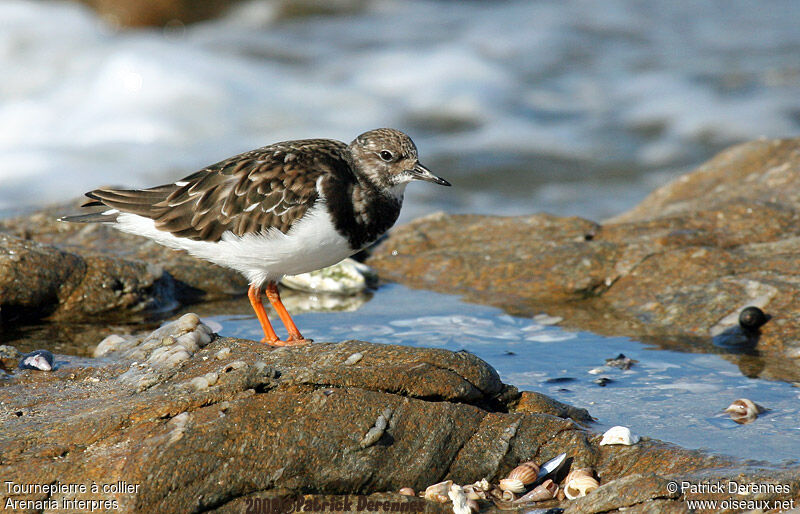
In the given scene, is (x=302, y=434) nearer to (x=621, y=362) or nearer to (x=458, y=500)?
(x=458, y=500)

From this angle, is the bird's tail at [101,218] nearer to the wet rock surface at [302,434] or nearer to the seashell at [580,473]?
the wet rock surface at [302,434]

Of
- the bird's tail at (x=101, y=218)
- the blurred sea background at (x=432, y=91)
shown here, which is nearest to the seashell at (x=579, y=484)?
the bird's tail at (x=101, y=218)

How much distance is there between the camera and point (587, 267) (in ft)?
21.5

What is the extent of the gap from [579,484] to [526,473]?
223 millimetres

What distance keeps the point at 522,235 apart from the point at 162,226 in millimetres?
3302

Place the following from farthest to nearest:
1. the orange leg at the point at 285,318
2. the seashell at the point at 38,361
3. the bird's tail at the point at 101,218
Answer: the bird's tail at the point at 101,218, the orange leg at the point at 285,318, the seashell at the point at 38,361

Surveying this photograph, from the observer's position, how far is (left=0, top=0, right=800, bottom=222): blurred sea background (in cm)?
1308

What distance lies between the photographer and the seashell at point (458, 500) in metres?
3.43

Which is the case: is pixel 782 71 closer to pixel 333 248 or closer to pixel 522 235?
pixel 522 235

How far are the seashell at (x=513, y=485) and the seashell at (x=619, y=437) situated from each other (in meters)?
0.48

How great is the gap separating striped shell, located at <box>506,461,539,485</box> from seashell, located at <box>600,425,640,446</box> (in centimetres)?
39

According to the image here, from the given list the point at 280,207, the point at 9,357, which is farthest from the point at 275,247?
the point at 9,357

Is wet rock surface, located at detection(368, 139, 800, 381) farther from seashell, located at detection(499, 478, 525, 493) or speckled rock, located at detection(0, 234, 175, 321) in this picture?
seashell, located at detection(499, 478, 525, 493)

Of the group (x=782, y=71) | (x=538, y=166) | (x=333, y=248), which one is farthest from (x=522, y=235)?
(x=782, y=71)
